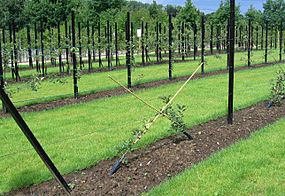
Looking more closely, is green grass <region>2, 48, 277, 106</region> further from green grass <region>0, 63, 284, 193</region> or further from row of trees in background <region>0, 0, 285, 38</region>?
row of trees in background <region>0, 0, 285, 38</region>

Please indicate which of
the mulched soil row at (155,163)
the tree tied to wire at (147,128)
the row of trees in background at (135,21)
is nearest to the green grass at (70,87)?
the row of trees in background at (135,21)

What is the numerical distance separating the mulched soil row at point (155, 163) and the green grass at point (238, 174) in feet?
0.78

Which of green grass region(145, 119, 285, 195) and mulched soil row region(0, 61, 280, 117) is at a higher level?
mulched soil row region(0, 61, 280, 117)

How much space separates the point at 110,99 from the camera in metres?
9.88

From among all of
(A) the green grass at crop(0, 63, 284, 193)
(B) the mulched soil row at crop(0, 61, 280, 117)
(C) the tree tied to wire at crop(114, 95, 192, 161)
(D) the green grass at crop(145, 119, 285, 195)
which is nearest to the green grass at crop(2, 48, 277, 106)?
(B) the mulched soil row at crop(0, 61, 280, 117)

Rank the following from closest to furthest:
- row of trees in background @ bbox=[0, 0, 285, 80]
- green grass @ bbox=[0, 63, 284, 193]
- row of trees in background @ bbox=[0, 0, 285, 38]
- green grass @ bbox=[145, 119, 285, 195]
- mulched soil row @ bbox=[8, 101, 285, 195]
→ green grass @ bbox=[145, 119, 285, 195] → mulched soil row @ bbox=[8, 101, 285, 195] → green grass @ bbox=[0, 63, 284, 193] → row of trees in background @ bbox=[0, 0, 285, 80] → row of trees in background @ bbox=[0, 0, 285, 38]

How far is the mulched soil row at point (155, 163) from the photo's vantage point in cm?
441

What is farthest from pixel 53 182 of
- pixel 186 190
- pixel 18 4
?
pixel 18 4

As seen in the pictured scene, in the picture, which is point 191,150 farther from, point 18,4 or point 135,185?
point 18,4

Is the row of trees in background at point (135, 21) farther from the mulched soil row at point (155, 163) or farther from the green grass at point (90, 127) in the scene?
the mulched soil row at point (155, 163)

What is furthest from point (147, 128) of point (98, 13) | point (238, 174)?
point (98, 13)

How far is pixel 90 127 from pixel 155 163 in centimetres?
243

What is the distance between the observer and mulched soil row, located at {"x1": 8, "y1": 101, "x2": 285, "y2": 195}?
14.5 feet

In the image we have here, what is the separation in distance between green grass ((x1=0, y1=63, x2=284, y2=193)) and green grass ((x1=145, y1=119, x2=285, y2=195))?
1317mm
